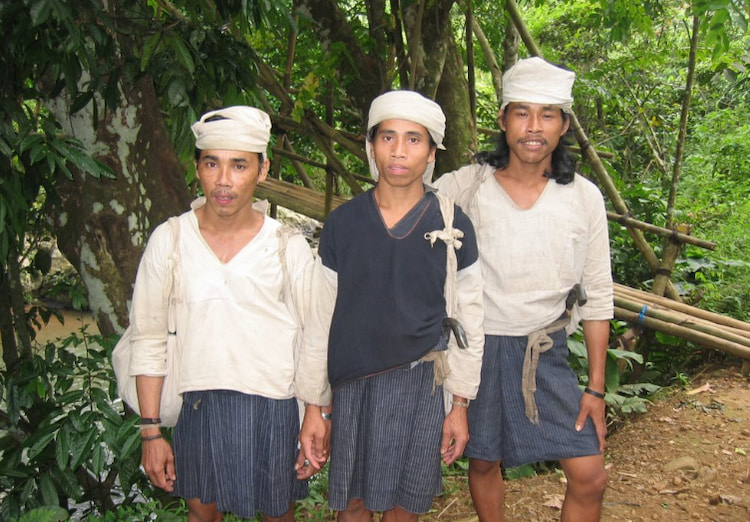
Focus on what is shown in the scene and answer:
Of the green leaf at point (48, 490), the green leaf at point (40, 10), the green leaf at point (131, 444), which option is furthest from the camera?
the green leaf at point (48, 490)

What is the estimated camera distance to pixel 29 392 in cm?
268

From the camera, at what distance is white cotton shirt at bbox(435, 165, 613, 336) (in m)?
2.20

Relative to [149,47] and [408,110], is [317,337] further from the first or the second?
[149,47]

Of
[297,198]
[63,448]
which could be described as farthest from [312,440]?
[297,198]

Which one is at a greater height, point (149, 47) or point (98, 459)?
point (149, 47)

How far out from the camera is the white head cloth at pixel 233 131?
195 centimetres

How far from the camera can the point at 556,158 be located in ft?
7.48

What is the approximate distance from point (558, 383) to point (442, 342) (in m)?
0.46

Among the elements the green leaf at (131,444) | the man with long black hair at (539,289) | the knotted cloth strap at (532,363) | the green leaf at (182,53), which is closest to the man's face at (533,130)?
the man with long black hair at (539,289)

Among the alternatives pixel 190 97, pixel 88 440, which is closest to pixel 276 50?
pixel 190 97

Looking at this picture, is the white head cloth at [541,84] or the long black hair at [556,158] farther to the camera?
the long black hair at [556,158]

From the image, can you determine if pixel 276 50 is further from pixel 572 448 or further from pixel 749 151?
pixel 749 151

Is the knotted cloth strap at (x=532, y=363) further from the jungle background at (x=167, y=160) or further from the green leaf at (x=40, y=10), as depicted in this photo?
the green leaf at (x=40, y=10)

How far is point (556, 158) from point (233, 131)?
102 cm
